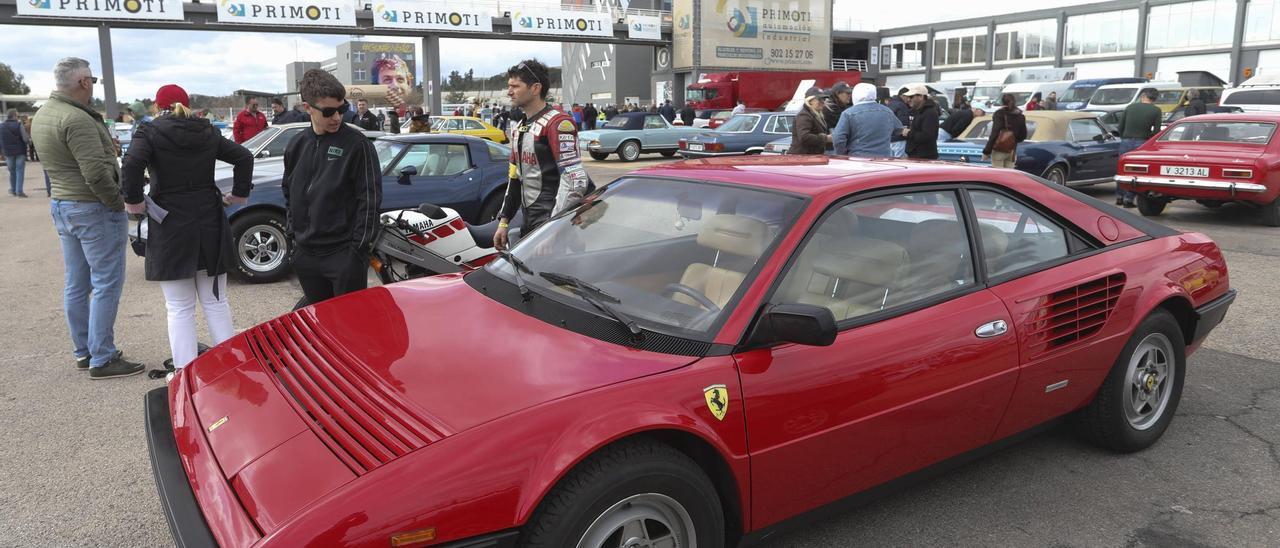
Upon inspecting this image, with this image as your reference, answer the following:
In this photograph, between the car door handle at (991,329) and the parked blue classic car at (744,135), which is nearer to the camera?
the car door handle at (991,329)

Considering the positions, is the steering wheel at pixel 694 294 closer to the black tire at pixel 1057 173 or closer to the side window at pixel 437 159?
the side window at pixel 437 159

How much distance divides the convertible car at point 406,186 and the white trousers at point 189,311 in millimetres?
2965

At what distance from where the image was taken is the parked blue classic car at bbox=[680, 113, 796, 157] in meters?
19.5

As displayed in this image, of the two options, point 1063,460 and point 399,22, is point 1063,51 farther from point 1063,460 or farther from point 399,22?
point 1063,460

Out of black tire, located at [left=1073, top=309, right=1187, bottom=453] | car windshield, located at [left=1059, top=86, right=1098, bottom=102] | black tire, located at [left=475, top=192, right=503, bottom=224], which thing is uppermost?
car windshield, located at [left=1059, top=86, right=1098, bottom=102]

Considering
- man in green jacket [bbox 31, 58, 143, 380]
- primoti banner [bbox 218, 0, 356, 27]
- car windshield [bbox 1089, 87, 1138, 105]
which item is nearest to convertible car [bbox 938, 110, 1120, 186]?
man in green jacket [bbox 31, 58, 143, 380]

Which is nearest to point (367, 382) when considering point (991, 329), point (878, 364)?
point (878, 364)

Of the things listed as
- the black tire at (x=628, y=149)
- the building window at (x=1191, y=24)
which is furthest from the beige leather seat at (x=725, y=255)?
the building window at (x=1191, y=24)

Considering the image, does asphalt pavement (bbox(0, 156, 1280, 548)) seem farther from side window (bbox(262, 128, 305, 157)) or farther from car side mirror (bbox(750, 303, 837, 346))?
side window (bbox(262, 128, 305, 157))

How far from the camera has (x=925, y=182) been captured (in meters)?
3.22

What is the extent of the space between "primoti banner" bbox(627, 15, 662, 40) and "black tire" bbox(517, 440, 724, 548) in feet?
155

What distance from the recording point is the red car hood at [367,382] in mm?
2098

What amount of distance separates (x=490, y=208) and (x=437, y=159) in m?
0.73

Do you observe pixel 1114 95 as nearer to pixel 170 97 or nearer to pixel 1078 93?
pixel 1078 93
